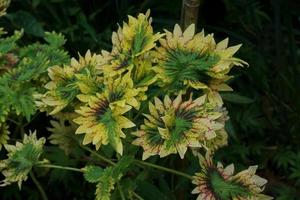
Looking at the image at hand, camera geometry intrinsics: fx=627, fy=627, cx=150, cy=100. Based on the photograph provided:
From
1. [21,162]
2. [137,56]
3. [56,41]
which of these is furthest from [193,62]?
[56,41]

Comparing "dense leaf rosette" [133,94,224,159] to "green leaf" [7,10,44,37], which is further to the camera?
"green leaf" [7,10,44,37]

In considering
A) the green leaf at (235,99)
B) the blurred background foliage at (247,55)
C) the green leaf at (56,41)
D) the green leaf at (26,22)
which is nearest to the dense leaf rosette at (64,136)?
the green leaf at (56,41)

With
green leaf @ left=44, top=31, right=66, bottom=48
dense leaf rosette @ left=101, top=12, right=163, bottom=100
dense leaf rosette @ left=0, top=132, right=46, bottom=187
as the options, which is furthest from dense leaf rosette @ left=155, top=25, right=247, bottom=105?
green leaf @ left=44, top=31, right=66, bottom=48

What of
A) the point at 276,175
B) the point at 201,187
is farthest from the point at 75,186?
the point at 201,187

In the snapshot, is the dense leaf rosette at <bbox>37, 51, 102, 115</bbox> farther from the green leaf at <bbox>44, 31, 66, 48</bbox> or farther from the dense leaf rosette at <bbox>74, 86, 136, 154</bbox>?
the green leaf at <bbox>44, 31, 66, 48</bbox>

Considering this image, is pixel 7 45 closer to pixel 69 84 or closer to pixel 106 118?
pixel 69 84

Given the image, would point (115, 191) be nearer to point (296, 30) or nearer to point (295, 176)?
point (295, 176)
